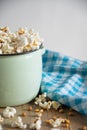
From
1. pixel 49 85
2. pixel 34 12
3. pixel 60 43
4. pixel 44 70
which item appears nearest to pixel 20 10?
pixel 34 12

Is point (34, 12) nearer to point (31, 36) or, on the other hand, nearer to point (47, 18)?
point (47, 18)

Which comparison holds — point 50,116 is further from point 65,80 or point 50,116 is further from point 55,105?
point 65,80

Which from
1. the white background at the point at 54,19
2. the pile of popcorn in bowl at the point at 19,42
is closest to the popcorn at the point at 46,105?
the pile of popcorn in bowl at the point at 19,42

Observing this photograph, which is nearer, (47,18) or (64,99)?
(64,99)

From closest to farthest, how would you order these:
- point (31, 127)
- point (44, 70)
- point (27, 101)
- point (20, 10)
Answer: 1. point (31, 127)
2. point (27, 101)
3. point (44, 70)
4. point (20, 10)

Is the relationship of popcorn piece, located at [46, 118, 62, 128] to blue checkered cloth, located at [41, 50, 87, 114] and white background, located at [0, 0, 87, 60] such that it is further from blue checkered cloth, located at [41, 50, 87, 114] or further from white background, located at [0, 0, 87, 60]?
white background, located at [0, 0, 87, 60]

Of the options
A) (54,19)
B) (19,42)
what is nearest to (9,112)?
(19,42)

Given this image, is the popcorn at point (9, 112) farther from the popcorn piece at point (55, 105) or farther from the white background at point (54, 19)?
the white background at point (54, 19)
